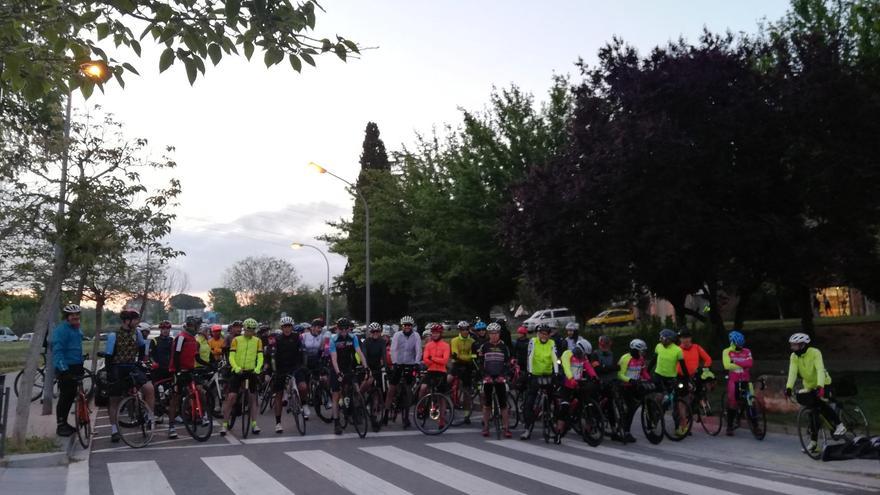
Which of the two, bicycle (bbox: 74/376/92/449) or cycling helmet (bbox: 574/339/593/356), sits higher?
cycling helmet (bbox: 574/339/593/356)

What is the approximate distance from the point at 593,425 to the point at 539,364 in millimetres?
1310

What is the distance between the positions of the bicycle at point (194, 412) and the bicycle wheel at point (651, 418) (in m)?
7.01

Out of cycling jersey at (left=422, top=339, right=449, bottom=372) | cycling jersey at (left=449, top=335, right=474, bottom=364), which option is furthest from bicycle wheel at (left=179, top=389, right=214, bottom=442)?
cycling jersey at (left=449, top=335, right=474, bottom=364)

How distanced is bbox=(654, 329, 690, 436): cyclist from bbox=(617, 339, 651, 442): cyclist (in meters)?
0.27

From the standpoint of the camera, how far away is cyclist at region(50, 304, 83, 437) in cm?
1092

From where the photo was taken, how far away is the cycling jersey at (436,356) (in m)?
13.5

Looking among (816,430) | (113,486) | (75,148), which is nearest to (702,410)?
(816,430)

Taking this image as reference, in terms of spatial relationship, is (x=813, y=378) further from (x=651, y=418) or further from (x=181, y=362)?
(x=181, y=362)

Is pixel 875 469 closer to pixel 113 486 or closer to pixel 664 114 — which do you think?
pixel 113 486

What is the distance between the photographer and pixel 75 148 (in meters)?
14.5

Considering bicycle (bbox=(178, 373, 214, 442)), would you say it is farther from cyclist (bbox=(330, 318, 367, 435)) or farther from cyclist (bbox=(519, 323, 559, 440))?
cyclist (bbox=(519, 323, 559, 440))

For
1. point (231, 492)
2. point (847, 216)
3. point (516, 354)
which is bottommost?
point (231, 492)

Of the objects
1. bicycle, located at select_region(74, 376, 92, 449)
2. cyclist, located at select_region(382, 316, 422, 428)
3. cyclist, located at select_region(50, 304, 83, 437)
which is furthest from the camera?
cyclist, located at select_region(382, 316, 422, 428)

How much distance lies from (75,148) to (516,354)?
9.46 metres
